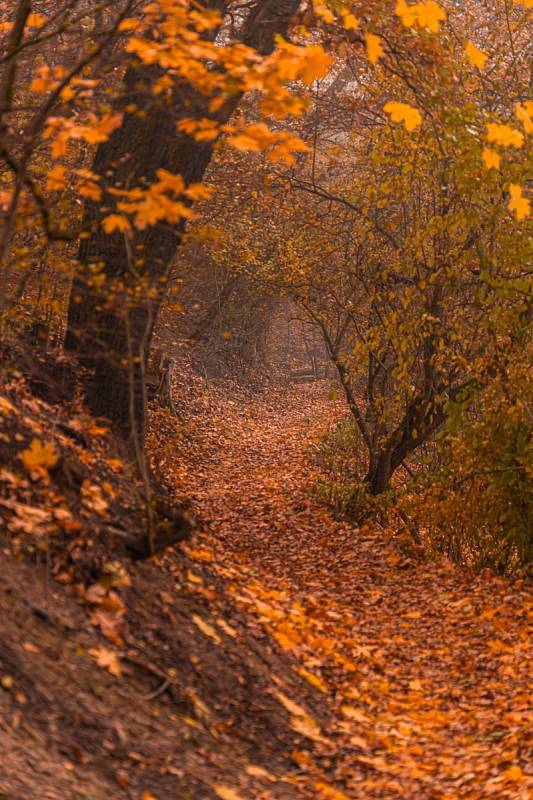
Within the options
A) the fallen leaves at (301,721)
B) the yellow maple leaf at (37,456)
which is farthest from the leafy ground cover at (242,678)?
the yellow maple leaf at (37,456)

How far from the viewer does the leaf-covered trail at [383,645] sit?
491cm

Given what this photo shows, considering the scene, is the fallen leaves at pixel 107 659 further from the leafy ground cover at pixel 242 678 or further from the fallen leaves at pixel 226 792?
the fallen leaves at pixel 226 792

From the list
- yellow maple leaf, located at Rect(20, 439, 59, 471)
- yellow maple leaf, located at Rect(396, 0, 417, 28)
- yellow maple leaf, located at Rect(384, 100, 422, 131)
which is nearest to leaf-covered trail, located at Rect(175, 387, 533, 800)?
yellow maple leaf, located at Rect(20, 439, 59, 471)

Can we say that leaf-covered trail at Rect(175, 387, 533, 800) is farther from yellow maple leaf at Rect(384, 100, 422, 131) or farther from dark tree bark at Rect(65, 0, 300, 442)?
yellow maple leaf at Rect(384, 100, 422, 131)

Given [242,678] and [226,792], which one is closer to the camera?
[226,792]

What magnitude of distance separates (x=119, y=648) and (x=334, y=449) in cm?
1120

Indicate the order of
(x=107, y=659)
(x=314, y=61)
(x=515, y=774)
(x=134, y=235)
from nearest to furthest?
(x=314, y=61)
(x=107, y=659)
(x=515, y=774)
(x=134, y=235)

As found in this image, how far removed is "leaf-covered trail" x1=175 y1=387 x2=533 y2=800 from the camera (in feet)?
16.1

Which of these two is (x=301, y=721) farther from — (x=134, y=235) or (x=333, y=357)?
(x=333, y=357)

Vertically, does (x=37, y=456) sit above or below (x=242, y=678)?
above

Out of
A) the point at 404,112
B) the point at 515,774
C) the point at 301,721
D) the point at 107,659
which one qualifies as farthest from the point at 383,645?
the point at 404,112

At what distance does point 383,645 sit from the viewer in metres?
7.21

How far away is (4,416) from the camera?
18.1ft

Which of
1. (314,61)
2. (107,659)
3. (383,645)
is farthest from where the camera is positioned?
(383,645)
